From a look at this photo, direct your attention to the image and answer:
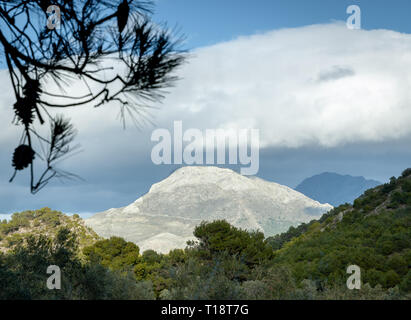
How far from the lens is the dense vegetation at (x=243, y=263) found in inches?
359

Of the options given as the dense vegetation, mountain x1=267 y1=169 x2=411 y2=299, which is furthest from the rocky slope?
mountain x1=267 y1=169 x2=411 y2=299

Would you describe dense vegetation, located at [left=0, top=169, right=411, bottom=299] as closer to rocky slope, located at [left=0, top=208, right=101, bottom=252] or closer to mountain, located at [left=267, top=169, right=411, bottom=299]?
mountain, located at [left=267, top=169, right=411, bottom=299]

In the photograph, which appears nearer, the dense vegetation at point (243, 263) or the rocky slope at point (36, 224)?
the dense vegetation at point (243, 263)

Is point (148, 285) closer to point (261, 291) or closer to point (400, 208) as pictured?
point (261, 291)

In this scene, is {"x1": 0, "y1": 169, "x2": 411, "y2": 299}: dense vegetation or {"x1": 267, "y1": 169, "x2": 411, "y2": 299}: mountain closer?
{"x1": 0, "y1": 169, "x2": 411, "y2": 299}: dense vegetation

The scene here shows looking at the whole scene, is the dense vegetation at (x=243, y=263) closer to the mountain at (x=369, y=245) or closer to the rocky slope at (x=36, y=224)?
the mountain at (x=369, y=245)

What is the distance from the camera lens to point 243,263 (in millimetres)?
31578

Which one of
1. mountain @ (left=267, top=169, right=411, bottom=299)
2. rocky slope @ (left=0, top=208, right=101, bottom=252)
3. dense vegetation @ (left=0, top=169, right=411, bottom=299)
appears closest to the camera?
dense vegetation @ (left=0, top=169, right=411, bottom=299)

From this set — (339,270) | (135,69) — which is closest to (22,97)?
(135,69)

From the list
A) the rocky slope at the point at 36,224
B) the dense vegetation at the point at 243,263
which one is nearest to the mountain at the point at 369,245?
the dense vegetation at the point at 243,263

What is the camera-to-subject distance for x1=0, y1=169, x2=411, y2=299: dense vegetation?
29.9 ft

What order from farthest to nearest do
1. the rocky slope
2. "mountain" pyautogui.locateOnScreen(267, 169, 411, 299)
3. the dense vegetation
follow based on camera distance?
the rocky slope, "mountain" pyautogui.locateOnScreen(267, 169, 411, 299), the dense vegetation

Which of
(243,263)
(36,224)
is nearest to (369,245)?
(243,263)

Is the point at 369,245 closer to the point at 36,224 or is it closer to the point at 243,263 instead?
the point at 243,263
